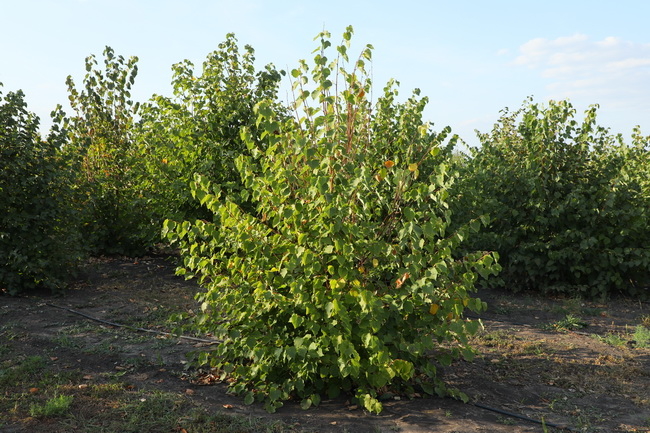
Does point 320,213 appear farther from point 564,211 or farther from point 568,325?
point 564,211

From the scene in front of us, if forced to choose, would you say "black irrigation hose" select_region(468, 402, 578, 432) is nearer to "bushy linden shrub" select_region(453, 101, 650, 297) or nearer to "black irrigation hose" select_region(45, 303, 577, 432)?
"black irrigation hose" select_region(45, 303, 577, 432)

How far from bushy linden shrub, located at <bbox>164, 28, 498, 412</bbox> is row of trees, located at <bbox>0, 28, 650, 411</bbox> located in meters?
0.01

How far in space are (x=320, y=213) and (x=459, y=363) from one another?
2.14m

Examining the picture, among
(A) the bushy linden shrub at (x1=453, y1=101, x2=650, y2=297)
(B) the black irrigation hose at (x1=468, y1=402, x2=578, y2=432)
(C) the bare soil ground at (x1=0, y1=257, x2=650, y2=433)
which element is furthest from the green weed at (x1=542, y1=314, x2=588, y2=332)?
(B) the black irrigation hose at (x1=468, y1=402, x2=578, y2=432)

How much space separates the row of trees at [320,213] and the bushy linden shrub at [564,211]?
3 centimetres

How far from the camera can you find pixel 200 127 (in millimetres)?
7617

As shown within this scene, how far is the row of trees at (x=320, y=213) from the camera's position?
357 cm

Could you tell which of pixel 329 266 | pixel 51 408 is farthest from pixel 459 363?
pixel 51 408

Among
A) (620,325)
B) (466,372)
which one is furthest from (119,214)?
(620,325)

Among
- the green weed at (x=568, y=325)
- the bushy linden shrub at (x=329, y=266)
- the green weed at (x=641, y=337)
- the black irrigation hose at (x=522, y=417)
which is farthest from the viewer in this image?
the green weed at (x=568, y=325)

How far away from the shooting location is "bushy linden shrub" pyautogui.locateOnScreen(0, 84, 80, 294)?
6.82 metres

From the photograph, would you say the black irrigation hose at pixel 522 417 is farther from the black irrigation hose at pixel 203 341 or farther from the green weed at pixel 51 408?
the green weed at pixel 51 408

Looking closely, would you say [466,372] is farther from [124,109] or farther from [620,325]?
[124,109]

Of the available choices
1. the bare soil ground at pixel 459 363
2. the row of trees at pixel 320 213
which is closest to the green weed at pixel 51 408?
the bare soil ground at pixel 459 363
